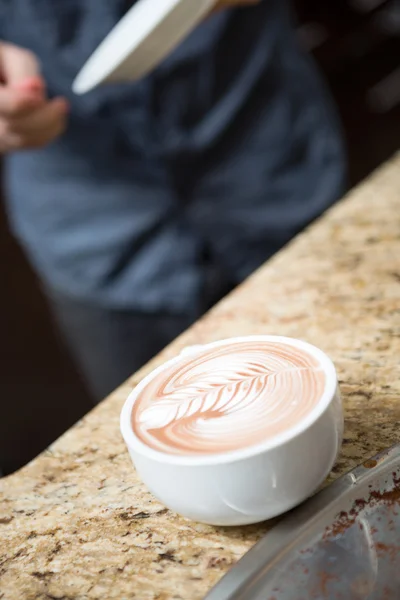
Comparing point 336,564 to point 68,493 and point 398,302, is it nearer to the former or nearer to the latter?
point 68,493

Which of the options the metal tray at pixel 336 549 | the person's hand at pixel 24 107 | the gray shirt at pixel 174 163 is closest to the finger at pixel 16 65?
the person's hand at pixel 24 107

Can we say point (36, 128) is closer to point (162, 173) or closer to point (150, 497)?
point (162, 173)

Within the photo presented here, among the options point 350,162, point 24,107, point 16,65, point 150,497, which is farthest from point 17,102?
point 350,162

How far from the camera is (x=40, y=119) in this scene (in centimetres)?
128

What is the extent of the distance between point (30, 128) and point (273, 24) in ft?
1.95

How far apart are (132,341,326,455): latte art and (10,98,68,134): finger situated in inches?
26.5

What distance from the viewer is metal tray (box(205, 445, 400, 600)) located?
0.59 metres

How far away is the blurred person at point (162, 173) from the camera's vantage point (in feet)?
4.80

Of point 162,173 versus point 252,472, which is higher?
point 252,472

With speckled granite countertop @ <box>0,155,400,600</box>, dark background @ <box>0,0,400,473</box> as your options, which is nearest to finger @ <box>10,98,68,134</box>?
speckled granite countertop @ <box>0,155,400,600</box>

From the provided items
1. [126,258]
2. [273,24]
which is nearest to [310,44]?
[273,24]

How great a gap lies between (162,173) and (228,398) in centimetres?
91

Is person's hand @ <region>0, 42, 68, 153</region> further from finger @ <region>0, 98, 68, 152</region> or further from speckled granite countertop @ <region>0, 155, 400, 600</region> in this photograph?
speckled granite countertop @ <region>0, 155, 400, 600</region>

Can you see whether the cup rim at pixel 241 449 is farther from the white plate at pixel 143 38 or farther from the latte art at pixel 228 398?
the white plate at pixel 143 38
